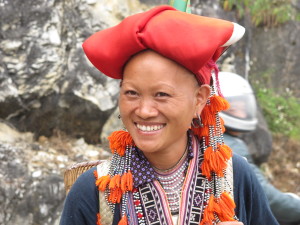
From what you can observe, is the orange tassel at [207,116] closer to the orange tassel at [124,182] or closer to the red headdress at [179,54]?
the red headdress at [179,54]

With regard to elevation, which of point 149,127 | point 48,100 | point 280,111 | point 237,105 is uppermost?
point 149,127

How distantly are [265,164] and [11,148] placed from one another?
4.25 m

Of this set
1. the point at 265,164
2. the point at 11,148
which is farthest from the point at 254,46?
the point at 11,148

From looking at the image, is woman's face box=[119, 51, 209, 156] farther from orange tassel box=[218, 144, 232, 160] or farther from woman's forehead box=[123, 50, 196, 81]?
orange tassel box=[218, 144, 232, 160]

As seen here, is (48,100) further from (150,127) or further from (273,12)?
(273,12)

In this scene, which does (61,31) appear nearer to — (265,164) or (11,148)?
(11,148)

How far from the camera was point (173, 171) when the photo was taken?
1.91 m

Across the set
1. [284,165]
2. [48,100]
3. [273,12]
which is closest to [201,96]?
[48,100]

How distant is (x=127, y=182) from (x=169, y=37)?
0.61 meters

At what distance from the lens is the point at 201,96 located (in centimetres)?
181

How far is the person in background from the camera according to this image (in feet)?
9.38

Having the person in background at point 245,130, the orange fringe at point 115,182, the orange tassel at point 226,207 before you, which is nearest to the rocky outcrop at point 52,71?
the person in background at point 245,130

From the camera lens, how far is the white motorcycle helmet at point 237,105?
2.95 m

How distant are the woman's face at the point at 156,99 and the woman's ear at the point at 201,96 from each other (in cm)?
3
